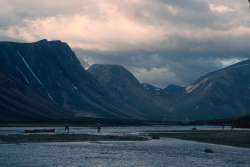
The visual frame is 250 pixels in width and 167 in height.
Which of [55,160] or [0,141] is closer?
[55,160]

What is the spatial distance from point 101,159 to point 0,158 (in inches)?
541

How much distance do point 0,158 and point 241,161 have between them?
3246 cm

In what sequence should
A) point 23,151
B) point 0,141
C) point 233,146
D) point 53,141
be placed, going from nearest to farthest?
point 23,151 → point 233,146 → point 0,141 → point 53,141

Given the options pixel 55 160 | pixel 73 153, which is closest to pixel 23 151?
pixel 73 153

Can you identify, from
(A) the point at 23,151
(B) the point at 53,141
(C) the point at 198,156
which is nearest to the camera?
(C) the point at 198,156

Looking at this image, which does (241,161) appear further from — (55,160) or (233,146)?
(233,146)

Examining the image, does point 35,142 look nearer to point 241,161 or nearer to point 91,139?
point 91,139

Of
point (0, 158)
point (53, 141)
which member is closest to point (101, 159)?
point (0, 158)

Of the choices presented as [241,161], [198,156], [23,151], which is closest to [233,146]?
[198,156]

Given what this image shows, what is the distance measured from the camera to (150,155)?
92.3 meters

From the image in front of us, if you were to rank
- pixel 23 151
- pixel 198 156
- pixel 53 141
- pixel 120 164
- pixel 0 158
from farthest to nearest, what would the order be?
1. pixel 53 141
2. pixel 23 151
3. pixel 198 156
4. pixel 0 158
5. pixel 120 164

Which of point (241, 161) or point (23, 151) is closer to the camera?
point (241, 161)

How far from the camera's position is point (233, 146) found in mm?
114188

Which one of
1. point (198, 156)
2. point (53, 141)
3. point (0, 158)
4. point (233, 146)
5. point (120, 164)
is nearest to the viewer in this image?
point (120, 164)
